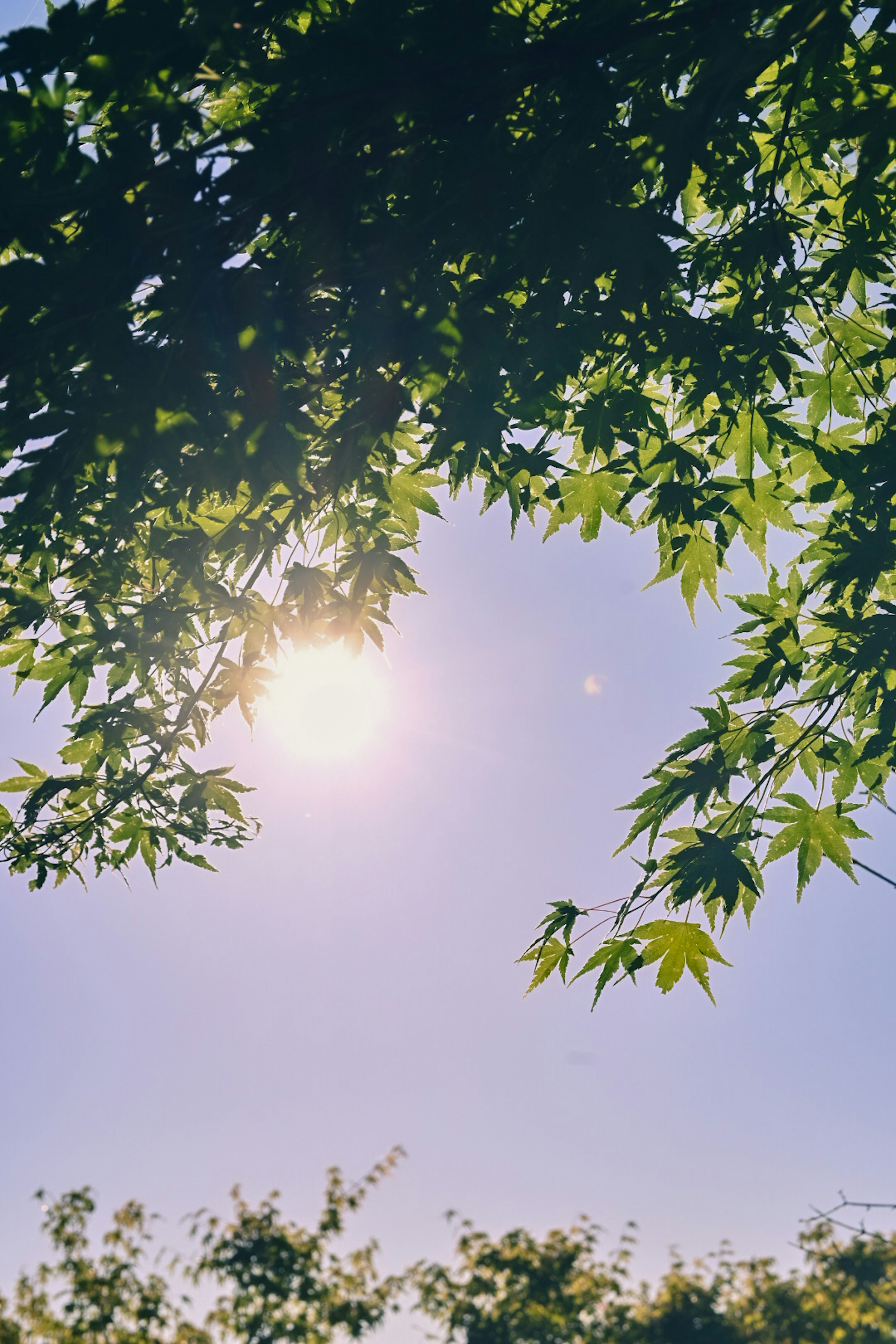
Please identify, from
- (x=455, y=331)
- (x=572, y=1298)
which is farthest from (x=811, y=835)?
(x=572, y=1298)

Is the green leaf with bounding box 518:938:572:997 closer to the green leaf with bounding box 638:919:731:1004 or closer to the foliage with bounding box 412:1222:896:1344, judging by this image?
the green leaf with bounding box 638:919:731:1004

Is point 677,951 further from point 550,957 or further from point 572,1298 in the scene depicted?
point 572,1298

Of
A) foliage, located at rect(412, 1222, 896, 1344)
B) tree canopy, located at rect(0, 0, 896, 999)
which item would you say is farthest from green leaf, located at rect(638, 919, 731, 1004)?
foliage, located at rect(412, 1222, 896, 1344)

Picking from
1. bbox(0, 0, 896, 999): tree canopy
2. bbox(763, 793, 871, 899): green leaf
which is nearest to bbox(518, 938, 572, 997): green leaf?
bbox(0, 0, 896, 999): tree canopy

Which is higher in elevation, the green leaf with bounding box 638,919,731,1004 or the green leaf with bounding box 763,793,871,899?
the green leaf with bounding box 763,793,871,899

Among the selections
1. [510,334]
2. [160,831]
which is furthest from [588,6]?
[160,831]

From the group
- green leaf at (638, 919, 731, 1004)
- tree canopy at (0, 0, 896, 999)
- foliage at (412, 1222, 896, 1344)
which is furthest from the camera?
foliage at (412, 1222, 896, 1344)

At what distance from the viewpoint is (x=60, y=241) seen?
1935mm

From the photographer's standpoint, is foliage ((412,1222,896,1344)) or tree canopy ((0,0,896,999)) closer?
tree canopy ((0,0,896,999))

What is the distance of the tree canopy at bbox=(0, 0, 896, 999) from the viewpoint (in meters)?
1.97

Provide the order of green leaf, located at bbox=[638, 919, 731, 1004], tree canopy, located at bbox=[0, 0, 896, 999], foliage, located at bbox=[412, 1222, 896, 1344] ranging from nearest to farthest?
tree canopy, located at bbox=[0, 0, 896, 999] → green leaf, located at bbox=[638, 919, 731, 1004] → foliage, located at bbox=[412, 1222, 896, 1344]

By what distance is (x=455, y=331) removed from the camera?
2488mm

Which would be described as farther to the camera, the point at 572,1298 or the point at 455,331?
the point at 572,1298

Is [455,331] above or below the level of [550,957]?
above
